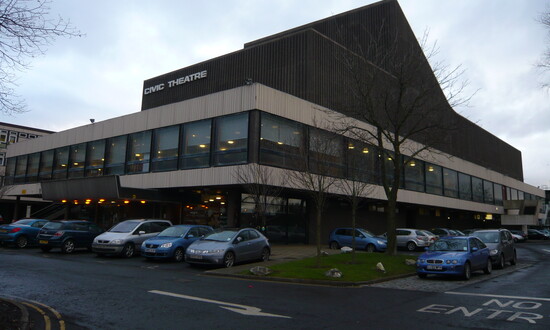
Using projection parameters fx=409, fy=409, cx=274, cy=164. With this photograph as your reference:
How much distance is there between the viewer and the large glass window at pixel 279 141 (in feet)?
77.8

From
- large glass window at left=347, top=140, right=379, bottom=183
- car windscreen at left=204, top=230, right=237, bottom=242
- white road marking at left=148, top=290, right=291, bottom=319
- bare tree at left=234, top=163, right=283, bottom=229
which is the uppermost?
large glass window at left=347, top=140, right=379, bottom=183

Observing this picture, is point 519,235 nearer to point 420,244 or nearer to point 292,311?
point 420,244

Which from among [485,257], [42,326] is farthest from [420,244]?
[42,326]

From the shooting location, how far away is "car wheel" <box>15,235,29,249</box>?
22188 mm

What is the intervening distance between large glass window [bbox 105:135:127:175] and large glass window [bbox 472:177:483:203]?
129ft

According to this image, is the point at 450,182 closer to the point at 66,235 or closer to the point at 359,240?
the point at 359,240

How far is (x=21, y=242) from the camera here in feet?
73.3

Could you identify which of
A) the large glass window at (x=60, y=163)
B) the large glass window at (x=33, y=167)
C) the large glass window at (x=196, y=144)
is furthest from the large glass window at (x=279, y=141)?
the large glass window at (x=33, y=167)

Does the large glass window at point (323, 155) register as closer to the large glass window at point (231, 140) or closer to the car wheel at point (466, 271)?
the large glass window at point (231, 140)

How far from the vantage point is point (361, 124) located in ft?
104

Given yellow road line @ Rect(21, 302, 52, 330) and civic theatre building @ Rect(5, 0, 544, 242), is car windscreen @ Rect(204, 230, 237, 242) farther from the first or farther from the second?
yellow road line @ Rect(21, 302, 52, 330)

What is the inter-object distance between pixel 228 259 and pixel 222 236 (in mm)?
1179

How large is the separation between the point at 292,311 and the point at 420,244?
68.8ft

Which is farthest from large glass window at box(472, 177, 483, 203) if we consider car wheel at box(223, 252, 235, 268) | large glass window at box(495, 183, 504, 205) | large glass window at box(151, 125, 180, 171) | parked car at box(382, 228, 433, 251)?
car wheel at box(223, 252, 235, 268)
